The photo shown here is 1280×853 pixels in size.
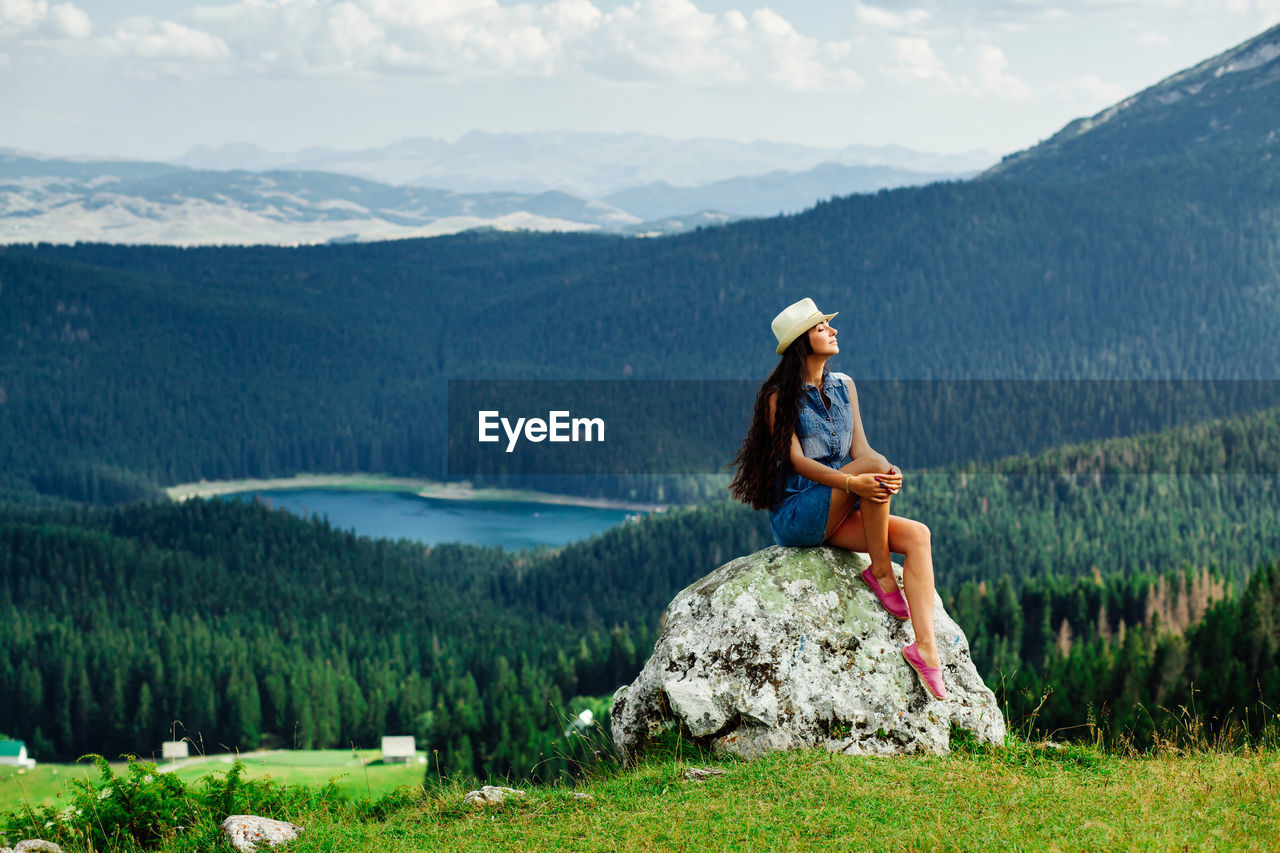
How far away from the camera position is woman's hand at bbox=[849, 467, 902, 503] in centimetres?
1811

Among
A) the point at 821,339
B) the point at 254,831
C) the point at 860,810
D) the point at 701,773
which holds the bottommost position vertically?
the point at 254,831

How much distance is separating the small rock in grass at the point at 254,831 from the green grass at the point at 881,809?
33 cm

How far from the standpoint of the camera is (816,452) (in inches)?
754

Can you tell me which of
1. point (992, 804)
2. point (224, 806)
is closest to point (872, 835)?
point (992, 804)

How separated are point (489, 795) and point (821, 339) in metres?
7.76

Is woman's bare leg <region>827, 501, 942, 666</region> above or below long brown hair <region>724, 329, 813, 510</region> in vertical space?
below

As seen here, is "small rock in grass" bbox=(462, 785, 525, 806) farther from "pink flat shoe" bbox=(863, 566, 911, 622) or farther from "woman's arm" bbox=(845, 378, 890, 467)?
"woman's arm" bbox=(845, 378, 890, 467)

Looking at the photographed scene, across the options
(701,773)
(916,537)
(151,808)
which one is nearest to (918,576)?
(916,537)

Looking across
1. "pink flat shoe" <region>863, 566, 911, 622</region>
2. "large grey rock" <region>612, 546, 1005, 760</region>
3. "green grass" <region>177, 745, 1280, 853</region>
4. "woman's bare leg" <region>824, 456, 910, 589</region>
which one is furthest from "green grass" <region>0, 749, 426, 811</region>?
"woman's bare leg" <region>824, 456, 910, 589</region>

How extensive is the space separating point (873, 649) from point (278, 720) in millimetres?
139274

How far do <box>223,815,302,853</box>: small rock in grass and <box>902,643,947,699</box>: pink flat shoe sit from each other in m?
8.77

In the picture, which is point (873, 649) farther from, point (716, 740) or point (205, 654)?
point (205, 654)

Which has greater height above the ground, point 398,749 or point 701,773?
point 701,773

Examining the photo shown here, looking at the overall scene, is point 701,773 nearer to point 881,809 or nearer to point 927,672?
point 881,809
